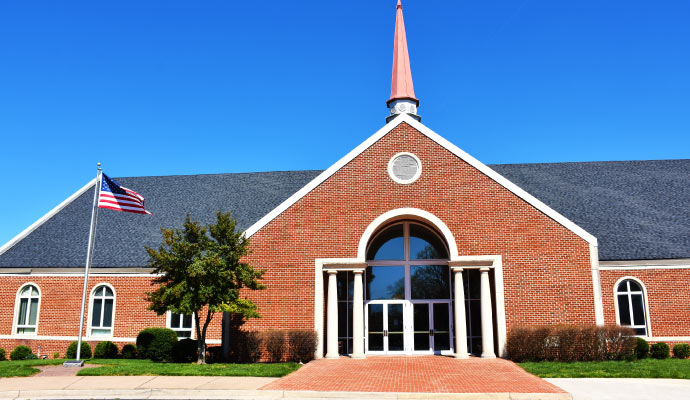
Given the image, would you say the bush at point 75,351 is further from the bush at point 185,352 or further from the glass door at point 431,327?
the glass door at point 431,327

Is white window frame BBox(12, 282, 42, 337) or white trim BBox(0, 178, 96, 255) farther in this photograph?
white trim BBox(0, 178, 96, 255)

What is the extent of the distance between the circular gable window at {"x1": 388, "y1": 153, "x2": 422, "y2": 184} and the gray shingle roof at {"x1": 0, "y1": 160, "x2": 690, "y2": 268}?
8914 mm

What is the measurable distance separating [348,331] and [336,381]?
681 cm

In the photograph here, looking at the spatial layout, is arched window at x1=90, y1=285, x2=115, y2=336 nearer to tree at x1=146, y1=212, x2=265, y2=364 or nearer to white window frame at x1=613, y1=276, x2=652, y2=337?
tree at x1=146, y1=212, x2=265, y2=364

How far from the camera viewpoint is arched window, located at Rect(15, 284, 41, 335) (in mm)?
25266

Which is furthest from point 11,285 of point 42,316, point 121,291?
point 121,291

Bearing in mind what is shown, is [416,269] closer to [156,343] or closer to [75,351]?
[156,343]

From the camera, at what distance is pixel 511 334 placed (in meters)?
18.8

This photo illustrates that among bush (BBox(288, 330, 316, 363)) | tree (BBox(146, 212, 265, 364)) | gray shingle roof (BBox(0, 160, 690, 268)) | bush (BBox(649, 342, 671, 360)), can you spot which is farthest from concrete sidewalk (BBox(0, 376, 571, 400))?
gray shingle roof (BBox(0, 160, 690, 268))

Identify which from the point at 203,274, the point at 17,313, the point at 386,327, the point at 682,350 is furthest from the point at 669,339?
the point at 17,313

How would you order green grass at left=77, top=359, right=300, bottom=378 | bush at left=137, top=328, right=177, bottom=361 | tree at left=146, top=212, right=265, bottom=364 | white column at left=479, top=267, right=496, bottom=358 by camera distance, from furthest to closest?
bush at left=137, top=328, right=177, bottom=361, white column at left=479, top=267, right=496, bottom=358, tree at left=146, top=212, right=265, bottom=364, green grass at left=77, top=359, right=300, bottom=378

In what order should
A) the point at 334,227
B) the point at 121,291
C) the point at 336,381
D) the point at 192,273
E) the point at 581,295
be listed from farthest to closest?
the point at 121,291 → the point at 334,227 → the point at 581,295 → the point at 192,273 → the point at 336,381

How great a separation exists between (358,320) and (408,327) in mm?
2350

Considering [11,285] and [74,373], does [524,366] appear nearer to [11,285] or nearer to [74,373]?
[74,373]
